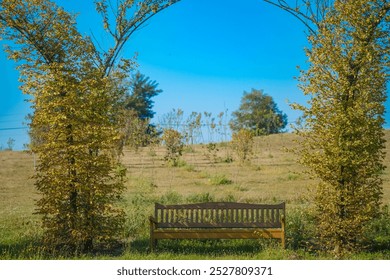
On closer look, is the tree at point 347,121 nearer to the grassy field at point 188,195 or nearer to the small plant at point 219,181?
the grassy field at point 188,195

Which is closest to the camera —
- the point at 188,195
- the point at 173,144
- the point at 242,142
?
the point at 188,195

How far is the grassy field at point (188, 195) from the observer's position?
22.4ft

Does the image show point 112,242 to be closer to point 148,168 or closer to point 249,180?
point 249,180

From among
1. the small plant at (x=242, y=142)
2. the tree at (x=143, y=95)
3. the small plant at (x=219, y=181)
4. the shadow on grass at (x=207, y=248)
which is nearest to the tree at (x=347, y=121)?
the shadow on grass at (x=207, y=248)

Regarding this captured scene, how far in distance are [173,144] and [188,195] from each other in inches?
328

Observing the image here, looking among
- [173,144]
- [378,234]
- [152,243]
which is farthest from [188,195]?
[173,144]

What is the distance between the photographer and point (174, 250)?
7.18 metres

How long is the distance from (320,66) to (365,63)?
24.7 inches

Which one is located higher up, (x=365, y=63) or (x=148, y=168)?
(x=365, y=63)

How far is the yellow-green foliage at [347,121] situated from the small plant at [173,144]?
12.6 meters

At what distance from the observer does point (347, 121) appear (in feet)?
21.4

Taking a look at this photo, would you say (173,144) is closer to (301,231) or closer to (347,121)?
(301,231)
